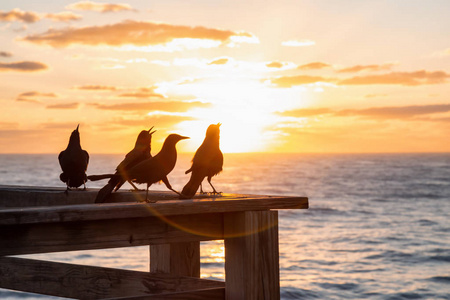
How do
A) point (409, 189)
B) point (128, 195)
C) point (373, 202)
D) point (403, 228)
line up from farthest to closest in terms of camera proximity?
1. point (409, 189)
2. point (373, 202)
3. point (403, 228)
4. point (128, 195)

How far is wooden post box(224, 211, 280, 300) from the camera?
10.4ft

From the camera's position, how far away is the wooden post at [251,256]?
10.4 ft

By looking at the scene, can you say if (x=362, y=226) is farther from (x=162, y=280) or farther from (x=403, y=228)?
(x=162, y=280)

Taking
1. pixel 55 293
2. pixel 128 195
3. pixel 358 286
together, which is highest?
pixel 128 195

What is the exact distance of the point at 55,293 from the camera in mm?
4172

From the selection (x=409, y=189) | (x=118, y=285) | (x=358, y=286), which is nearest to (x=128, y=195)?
(x=118, y=285)

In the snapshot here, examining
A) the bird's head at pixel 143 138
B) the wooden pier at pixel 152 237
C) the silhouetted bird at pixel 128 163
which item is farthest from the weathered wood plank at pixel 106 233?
the bird's head at pixel 143 138

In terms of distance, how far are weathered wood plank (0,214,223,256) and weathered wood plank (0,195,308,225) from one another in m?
0.08

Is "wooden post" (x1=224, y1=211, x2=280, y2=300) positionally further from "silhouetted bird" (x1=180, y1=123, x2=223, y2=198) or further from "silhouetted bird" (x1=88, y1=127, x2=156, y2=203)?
"silhouetted bird" (x1=88, y1=127, x2=156, y2=203)

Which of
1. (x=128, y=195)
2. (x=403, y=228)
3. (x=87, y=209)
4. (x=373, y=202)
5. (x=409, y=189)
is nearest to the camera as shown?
(x=87, y=209)

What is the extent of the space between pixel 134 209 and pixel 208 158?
5.51 feet

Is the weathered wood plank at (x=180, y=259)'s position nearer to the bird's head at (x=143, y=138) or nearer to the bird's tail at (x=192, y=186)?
the bird's tail at (x=192, y=186)

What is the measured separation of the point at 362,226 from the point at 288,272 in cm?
1500

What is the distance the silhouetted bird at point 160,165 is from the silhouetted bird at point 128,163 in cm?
19
